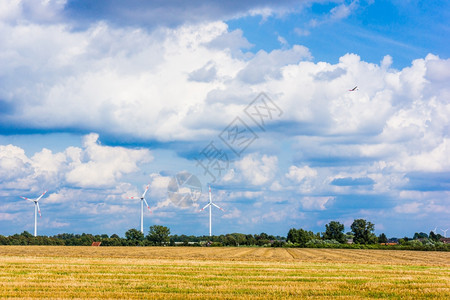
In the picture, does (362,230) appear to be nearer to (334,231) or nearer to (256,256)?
(334,231)

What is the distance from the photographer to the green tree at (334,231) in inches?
7259

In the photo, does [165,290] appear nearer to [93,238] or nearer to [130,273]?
[130,273]

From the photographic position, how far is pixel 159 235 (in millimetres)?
171125

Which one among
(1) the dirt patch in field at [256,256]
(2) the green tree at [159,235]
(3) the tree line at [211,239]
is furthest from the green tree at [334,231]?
(1) the dirt patch in field at [256,256]

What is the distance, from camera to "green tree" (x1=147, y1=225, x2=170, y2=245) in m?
171

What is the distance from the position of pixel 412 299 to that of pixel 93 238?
16706 cm

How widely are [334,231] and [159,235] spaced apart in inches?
2629

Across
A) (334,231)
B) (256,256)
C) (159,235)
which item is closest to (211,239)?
(159,235)

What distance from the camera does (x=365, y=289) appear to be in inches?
1160

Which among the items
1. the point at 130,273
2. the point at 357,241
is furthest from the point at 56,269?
the point at 357,241

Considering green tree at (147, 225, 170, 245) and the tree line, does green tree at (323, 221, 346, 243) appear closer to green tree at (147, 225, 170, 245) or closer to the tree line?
the tree line

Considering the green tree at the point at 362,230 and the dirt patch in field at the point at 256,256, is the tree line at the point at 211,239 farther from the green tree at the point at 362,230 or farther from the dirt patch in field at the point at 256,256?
the dirt patch in field at the point at 256,256

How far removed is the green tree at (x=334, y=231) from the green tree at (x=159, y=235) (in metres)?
61.0

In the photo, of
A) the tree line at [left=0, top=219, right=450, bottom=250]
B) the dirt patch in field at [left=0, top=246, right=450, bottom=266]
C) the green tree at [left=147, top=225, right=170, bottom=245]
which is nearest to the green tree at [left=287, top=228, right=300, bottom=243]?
the tree line at [left=0, top=219, right=450, bottom=250]
